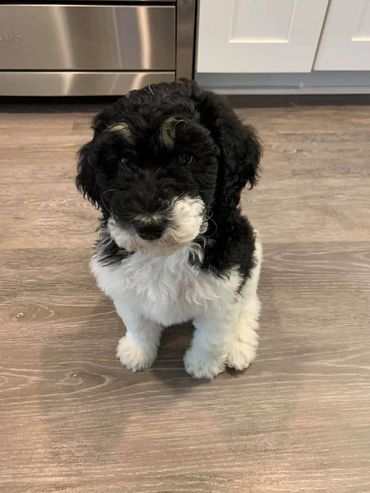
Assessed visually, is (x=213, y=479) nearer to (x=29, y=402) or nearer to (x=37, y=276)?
(x=29, y=402)

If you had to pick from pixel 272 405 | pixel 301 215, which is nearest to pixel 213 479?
pixel 272 405

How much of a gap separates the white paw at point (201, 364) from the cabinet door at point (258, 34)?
5.09ft

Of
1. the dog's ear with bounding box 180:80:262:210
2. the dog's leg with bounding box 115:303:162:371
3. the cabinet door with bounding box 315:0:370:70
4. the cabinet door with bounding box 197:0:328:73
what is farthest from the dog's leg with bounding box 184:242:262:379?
the cabinet door with bounding box 315:0:370:70

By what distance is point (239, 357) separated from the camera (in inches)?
53.5

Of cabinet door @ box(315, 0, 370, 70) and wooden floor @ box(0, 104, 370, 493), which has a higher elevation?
cabinet door @ box(315, 0, 370, 70)

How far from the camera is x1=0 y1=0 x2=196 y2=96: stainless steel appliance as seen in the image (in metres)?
2.09

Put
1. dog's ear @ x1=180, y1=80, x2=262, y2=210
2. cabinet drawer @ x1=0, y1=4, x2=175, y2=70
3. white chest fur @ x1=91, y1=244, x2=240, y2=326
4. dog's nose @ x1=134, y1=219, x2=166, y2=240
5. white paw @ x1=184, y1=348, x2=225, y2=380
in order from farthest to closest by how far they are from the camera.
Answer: cabinet drawer @ x1=0, y1=4, x2=175, y2=70, white paw @ x1=184, y1=348, x2=225, y2=380, white chest fur @ x1=91, y1=244, x2=240, y2=326, dog's ear @ x1=180, y1=80, x2=262, y2=210, dog's nose @ x1=134, y1=219, x2=166, y2=240

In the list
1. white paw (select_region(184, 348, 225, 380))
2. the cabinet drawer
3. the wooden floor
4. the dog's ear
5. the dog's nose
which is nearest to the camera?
the dog's nose

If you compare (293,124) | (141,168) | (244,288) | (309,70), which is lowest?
(293,124)

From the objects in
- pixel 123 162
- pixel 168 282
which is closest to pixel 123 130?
pixel 123 162

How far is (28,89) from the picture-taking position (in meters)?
2.33

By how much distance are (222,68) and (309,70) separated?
0.46 metres

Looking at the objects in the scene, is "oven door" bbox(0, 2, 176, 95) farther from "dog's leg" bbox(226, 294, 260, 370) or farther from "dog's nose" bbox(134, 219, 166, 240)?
"dog's nose" bbox(134, 219, 166, 240)

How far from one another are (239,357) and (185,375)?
171mm
